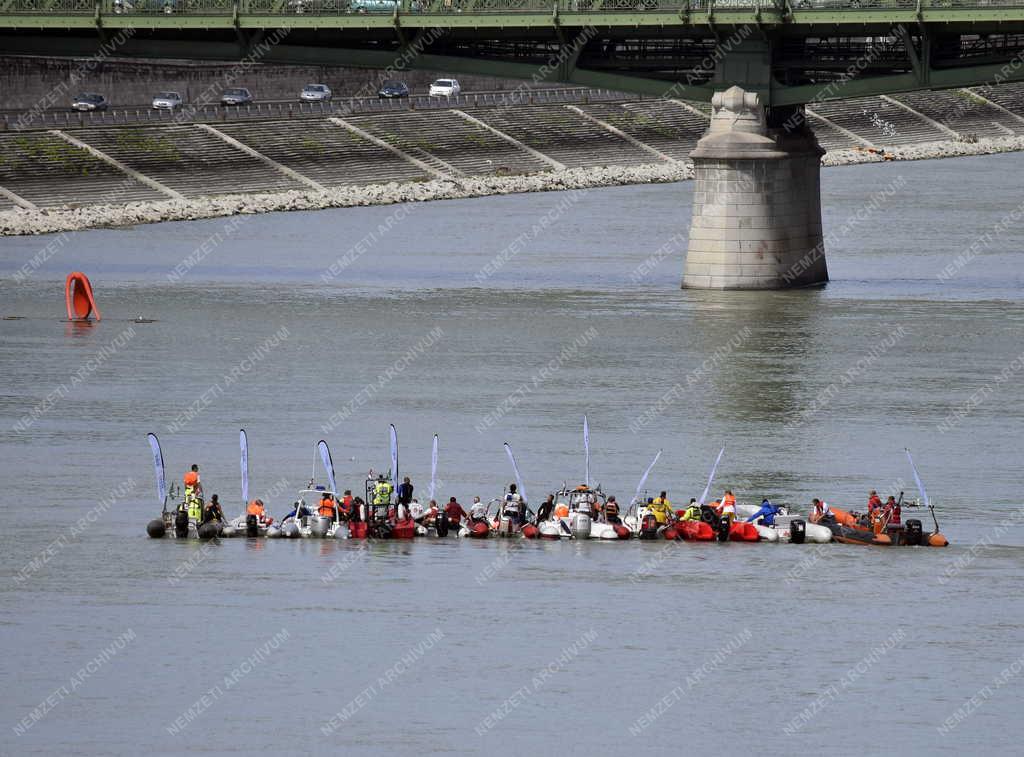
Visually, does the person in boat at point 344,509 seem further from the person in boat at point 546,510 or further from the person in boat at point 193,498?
the person in boat at point 546,510

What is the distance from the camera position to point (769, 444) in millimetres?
55969

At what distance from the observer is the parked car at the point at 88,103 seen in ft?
409

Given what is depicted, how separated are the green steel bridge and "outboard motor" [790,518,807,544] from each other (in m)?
35.5

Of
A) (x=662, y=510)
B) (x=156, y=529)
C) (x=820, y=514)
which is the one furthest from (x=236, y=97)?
(x=820, y=514)

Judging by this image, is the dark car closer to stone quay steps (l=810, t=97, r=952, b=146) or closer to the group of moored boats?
stone quay steps (l=810, t=97, r=952, b=146)

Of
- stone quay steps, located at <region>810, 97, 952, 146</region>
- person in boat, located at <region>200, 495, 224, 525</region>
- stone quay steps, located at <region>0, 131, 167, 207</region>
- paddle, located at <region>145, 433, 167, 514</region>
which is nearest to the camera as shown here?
person in boat, located at <region>200, 495, 224, 525</region>

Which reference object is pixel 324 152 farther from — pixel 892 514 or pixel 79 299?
pixel 892 514

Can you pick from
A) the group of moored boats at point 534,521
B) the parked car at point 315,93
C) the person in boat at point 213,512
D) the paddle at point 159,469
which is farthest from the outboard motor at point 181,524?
the parked car at point 315,93

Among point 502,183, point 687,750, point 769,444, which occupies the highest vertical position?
point 502,183

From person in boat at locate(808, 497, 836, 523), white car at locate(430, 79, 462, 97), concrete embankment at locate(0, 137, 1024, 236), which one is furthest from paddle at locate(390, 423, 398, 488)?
white car at locate(430, 79, 462, 97)

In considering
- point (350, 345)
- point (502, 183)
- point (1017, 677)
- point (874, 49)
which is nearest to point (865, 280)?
point (874, 49)

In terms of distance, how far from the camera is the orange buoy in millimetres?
78750

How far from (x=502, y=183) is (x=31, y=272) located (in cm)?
4765

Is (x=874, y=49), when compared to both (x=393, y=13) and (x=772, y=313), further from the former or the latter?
(x=393, y=13)
